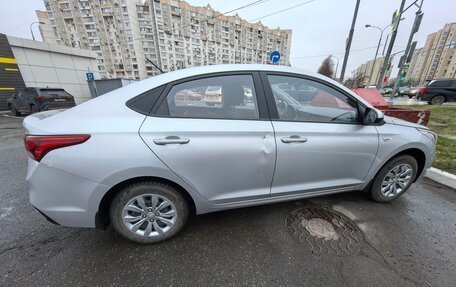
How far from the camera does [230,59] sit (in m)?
68.4

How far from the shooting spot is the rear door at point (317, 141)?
6.22 feet

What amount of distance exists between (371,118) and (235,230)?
6.26 feet

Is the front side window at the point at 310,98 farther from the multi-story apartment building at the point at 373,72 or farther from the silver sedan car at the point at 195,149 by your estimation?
the multi-story apartment building at the point at 373,72

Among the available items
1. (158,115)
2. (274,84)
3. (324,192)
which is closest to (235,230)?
(324,192)

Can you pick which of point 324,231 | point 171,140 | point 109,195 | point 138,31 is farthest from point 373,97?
point 138,31

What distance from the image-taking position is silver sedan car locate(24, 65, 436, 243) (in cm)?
154

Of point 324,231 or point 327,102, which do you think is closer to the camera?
point 324,231

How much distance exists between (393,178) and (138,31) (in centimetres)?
6737

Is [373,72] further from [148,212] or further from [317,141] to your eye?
[148,212]

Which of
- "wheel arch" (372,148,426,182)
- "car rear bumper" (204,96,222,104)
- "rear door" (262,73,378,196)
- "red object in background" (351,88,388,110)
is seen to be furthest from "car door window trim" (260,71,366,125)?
"red object in background" (351,88,388,110)

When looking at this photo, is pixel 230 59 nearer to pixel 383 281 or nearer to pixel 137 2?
pixel 137 2

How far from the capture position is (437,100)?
12.3m

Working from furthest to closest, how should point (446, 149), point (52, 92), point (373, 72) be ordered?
point (373, 72) < point (52, 92) < point (446, 149)

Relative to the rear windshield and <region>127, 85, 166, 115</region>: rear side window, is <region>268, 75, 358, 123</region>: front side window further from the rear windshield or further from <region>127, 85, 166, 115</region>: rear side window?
the rear windshield
